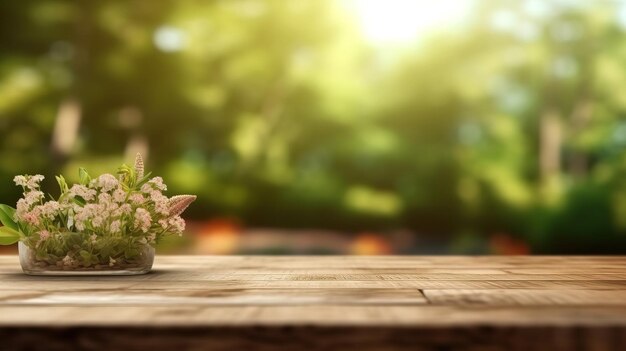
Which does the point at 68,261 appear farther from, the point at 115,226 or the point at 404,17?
the point at 404,17

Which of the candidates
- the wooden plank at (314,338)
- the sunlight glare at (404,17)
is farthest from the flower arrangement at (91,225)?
the sunlight glare at (404,17)

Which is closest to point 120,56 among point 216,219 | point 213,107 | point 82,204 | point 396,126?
point 213,107

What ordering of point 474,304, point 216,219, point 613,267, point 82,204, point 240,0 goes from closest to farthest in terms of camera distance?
point 474,304
point 82,204
point 613,267
point 216,219
point 240,0

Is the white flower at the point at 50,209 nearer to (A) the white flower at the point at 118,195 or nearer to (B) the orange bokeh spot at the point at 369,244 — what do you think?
(A) the white flower at the point at 118,195

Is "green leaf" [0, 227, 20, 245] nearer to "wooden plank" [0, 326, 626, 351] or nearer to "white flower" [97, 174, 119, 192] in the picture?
"white flower" [97, 174, 119, 192]

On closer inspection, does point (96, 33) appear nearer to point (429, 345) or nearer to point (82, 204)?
point (82, 204)

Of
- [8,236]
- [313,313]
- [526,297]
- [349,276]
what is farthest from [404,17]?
[313,313]
